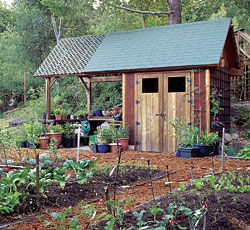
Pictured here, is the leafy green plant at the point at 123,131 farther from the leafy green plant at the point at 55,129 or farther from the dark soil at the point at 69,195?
the dark soil at the point at 69,195

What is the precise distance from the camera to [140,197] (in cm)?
410

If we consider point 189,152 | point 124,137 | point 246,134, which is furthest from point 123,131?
point 246,134

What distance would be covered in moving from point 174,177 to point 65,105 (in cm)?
1216

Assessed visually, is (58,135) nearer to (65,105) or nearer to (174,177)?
(174,177)

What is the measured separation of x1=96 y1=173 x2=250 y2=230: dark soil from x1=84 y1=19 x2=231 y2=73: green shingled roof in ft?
17.0

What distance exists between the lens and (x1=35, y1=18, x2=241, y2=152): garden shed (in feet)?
28.0

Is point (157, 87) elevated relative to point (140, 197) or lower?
elevated

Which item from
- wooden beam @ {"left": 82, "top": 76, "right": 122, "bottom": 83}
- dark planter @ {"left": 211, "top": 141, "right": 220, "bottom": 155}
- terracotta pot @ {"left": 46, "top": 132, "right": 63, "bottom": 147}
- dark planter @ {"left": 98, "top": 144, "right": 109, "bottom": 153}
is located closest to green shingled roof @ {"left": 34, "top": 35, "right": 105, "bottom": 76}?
wooden beam @ {"left": 82, "top": 76, "right": 122, "bottom": 83}

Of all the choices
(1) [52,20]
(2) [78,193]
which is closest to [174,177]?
(2) [78,193]

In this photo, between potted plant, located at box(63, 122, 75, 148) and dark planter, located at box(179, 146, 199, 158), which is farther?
potted plant, located at box(63, 122, 75, 148)

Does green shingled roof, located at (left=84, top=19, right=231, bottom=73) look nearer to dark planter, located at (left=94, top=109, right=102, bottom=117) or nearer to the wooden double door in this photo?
the wooden double door

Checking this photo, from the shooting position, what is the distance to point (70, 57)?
11211 mm

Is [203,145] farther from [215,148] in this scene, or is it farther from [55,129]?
[55,129]

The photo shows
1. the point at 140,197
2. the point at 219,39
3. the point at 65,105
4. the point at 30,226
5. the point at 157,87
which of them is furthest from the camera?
the point at 65,105
